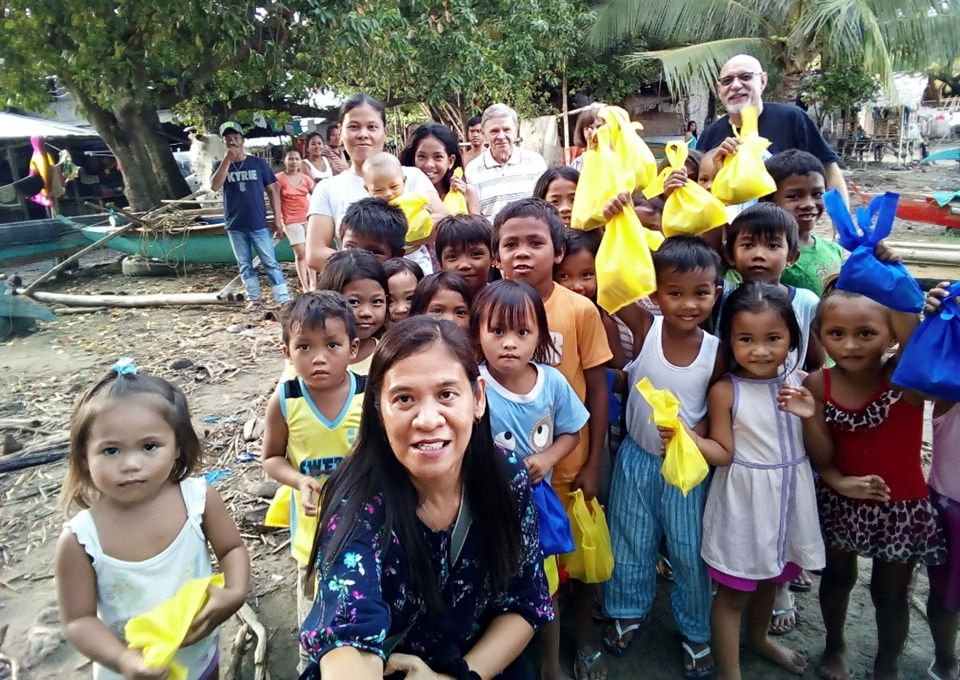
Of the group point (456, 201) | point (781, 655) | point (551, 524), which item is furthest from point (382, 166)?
point (781, 655)

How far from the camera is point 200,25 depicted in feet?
21.4

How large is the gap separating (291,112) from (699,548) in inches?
442

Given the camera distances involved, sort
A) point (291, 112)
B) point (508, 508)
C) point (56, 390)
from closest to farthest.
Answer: point (508, 508), point (56, 390), point (291, 112)

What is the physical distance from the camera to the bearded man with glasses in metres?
3.02

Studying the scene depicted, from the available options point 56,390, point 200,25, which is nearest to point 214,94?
point 200,25

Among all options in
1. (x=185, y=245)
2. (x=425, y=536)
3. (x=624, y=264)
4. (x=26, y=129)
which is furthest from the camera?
(x=26, y=129)

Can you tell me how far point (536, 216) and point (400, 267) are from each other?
24.2 inches

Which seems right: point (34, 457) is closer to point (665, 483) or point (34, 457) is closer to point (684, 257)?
point (665, 483)

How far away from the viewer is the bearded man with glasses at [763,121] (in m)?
3.02

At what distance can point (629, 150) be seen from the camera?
2.22 m

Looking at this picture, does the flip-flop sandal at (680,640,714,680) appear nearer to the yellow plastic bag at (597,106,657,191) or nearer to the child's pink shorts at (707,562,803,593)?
the child's pink shorts at (707,562,803,593)

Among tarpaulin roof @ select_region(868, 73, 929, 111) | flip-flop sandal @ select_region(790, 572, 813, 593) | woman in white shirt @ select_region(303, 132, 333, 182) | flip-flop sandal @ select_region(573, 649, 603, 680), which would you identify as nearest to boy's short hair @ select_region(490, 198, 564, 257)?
flip-flop sandal @ select_region(573, 649, 603, 680)

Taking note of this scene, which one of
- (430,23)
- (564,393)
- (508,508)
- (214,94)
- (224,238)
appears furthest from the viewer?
(214,94)

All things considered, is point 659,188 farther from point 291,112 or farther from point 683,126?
point 683,126
